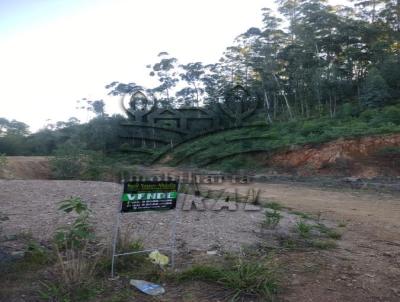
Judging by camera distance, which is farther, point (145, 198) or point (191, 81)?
point (191, 81)

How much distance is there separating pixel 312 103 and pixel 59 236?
28.3 meters

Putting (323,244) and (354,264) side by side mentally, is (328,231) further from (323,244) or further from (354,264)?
(354,264)

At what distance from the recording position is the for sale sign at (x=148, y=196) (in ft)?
12.6

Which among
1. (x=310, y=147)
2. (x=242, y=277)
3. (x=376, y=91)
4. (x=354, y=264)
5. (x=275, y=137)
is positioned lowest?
(x=354, y=264)

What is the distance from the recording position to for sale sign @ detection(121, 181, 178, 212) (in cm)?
385

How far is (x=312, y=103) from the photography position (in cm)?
2978

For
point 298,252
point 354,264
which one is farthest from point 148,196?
point 354,264

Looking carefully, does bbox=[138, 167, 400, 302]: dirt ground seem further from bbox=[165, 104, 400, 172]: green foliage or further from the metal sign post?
bbox=[165, 104, 400, 172]: green foliage

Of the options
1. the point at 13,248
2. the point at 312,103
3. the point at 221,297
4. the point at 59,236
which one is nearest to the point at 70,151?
the point at 13,248

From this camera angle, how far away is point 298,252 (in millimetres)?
4969

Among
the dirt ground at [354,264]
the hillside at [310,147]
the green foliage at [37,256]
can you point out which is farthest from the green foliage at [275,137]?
the green foliage at [37,256]

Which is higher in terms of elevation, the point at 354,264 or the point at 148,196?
the point at 148,196

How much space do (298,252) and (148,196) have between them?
226cm

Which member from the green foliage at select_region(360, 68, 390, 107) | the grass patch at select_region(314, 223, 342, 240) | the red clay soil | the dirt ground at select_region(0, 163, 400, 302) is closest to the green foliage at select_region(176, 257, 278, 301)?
the dirt ground at select_region(0, 163, 400, 302)
